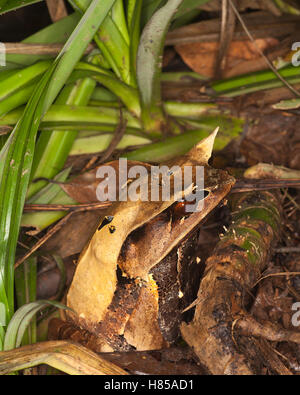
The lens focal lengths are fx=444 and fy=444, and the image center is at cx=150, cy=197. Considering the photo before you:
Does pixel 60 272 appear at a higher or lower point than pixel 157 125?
lower

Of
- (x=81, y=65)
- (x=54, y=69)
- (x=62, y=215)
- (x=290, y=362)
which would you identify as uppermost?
(x=81, y=65)

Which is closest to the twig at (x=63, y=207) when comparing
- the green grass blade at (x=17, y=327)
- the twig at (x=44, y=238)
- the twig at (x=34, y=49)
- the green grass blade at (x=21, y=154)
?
the twig at (x=44, y=238)

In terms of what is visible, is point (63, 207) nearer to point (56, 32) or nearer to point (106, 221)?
point (106, 221)

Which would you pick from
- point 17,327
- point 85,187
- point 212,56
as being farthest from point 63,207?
point 212,56

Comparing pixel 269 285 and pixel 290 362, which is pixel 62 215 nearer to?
pixel 269 285

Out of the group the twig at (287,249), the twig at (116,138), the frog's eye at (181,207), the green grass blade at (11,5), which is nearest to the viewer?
the frog's eye at (181,207)

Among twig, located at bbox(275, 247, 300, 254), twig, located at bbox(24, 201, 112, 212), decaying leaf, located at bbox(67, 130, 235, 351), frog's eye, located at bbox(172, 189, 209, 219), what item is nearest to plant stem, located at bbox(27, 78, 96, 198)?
twig, located at bbox(24, 201, 112, 212)

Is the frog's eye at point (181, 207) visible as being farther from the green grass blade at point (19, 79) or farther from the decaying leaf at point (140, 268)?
the green grass blade at point (19, 79)

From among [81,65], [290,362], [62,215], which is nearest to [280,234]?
[290,362]

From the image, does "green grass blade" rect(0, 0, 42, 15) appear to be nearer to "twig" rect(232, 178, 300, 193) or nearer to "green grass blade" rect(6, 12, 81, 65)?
"green grass blade" rect(6, 12, 81, 65)
